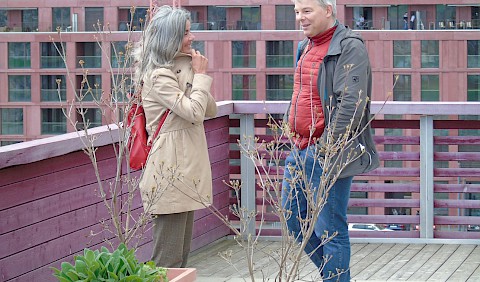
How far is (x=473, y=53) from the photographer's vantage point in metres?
36.2

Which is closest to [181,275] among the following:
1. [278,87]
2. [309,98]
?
[309,98]

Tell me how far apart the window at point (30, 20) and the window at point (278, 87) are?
7.51m

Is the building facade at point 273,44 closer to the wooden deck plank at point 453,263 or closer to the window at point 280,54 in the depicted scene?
the window at point 280,54

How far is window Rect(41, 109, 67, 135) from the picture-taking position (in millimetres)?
37844

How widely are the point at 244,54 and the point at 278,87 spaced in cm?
132

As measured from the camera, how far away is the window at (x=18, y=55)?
38406 mm

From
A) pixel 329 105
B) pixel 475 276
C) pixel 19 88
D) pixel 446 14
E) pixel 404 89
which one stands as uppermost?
pixel 446 14

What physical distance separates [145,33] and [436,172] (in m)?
2.84

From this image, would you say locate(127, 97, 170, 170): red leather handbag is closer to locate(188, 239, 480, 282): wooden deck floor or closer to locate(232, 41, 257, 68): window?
locate(188, 239, 480, 282): wooden deck floor

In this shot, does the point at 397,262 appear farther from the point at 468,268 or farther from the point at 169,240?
the point at 169,240

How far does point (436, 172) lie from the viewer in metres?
6.65

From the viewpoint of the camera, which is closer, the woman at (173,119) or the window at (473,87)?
the woman at (173,119)

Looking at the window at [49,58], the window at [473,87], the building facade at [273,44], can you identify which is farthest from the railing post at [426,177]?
the window at [49,58]

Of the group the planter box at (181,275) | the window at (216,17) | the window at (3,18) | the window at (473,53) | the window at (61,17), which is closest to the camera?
the planter box at (181,275)
